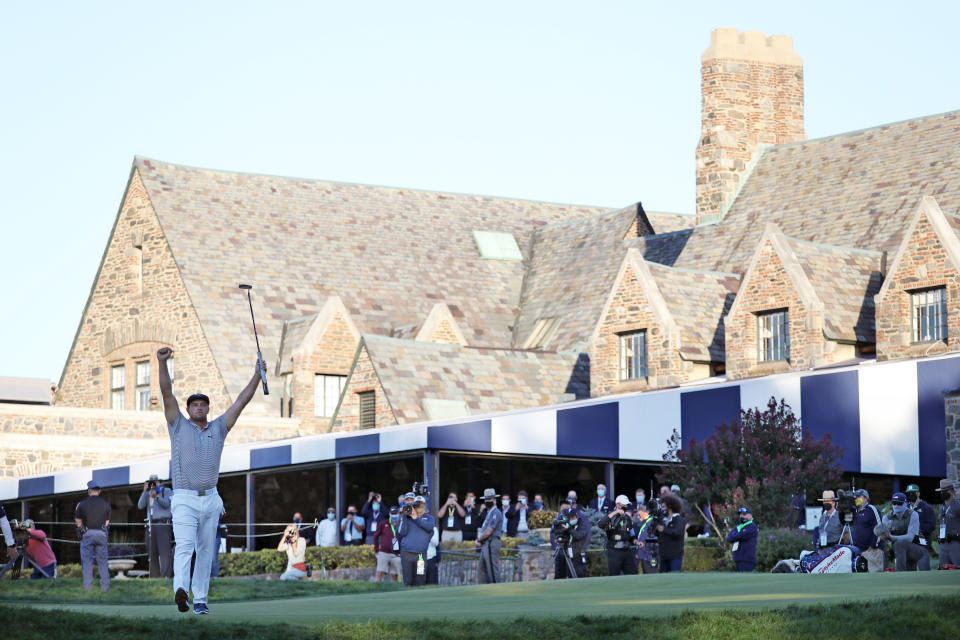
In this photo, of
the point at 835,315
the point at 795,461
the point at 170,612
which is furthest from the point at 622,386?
the point at 170,612

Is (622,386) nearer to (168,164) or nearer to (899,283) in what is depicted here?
(899,283)

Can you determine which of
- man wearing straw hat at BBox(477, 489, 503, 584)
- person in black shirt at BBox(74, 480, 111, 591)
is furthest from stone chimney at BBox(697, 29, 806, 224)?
person in black shirt at BBox(74, 480, 111, 591)

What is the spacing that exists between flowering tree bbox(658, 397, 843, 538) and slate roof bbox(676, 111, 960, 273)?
13.9 meters

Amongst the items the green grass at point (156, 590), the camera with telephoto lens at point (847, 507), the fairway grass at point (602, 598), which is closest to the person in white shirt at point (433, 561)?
the green grass at point (156, 590)

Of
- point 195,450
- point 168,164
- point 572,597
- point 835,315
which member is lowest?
point 572,597

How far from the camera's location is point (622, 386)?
41375 millimetres

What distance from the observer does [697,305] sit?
1624 inches

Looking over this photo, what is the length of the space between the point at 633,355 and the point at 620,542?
1863cm

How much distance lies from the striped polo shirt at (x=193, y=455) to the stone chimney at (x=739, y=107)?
3521cm

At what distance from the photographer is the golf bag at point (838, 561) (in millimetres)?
20891

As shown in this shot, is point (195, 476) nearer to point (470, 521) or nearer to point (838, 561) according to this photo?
point (838, 561)

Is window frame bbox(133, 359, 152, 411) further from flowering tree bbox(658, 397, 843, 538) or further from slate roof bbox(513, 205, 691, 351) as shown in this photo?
flowering tree bbox(658, 397, 843, 538)

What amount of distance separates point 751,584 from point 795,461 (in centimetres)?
951

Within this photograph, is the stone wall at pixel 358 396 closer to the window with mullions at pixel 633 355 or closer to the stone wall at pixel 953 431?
the window with mullions at pixel 633 355
